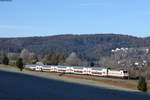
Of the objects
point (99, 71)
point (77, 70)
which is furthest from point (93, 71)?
point (77, 70)

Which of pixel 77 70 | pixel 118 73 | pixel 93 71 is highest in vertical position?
pixel 77 70

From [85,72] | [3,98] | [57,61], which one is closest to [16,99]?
[3,98]

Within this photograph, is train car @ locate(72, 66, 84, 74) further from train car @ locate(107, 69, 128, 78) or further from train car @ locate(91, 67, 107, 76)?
train car @ locate(107, 69, 128, 78)

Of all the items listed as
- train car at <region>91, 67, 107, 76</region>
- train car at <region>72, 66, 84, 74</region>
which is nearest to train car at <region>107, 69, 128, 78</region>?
train car at <region>91, 67, 107, 76</region>

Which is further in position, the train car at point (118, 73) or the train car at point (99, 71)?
the train car at point (99, 71)

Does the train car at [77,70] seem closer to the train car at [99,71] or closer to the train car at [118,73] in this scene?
the train car at [99,71]

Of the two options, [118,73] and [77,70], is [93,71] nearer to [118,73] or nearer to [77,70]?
[77,70]

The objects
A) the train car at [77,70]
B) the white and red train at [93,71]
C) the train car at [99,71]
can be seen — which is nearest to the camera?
the white and red train at [93,71]

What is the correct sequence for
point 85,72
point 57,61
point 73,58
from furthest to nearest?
1. point 73,58
2. point 57,61
3. point 85,72

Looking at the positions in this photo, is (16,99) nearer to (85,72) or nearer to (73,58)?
(85,72)

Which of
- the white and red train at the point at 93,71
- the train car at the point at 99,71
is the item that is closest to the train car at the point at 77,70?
the white and red train at the point at 93,71

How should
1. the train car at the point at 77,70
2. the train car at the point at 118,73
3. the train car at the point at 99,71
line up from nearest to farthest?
the train car at the point at 118,73 < the train car at the point at 99,71 < the train car at the point at 77,70

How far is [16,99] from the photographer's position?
13602mm

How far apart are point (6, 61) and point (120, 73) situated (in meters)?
36.3
